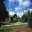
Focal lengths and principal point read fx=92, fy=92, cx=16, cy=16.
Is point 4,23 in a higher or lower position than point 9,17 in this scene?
lower

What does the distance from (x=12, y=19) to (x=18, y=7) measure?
28 centimetres

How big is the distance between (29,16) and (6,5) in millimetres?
525

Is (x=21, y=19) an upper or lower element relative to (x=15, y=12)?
lower

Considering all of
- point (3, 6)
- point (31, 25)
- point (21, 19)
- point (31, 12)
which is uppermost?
point (3, 6)

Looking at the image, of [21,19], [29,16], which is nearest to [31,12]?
[29,16]

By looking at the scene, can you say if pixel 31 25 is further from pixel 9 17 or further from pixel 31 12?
pixel 9 17

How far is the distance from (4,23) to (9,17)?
0.16m

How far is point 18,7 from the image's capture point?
1.90 metres

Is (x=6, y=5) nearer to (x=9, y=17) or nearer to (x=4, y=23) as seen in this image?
(x=9, y=17)

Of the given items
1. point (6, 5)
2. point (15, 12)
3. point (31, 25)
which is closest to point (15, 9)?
point (15, 12)

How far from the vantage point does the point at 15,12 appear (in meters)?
1.90

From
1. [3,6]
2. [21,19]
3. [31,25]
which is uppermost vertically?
[3,6]

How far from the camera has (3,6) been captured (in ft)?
6.19

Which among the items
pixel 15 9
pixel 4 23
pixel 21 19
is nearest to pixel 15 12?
pixel 15 9
